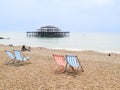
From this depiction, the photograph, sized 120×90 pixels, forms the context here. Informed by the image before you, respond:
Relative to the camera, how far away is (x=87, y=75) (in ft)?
25.5

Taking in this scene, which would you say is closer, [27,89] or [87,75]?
[27,89]

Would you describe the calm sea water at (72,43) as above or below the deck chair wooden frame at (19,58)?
below

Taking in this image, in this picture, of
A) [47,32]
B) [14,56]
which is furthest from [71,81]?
[47,32]

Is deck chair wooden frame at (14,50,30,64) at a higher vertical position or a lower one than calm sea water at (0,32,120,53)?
higher

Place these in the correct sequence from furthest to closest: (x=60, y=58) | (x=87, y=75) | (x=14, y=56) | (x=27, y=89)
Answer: (x=14, y=56)
(x=60, y=58)
(x=87, y=75)
(x=27, y=89)

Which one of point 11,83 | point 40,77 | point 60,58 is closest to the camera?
point 11,83

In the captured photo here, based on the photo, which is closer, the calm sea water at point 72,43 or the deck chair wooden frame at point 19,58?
the deck chair wooden frame at point 19,58

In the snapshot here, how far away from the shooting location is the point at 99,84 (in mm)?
6453

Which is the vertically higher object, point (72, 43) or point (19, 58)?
point (19, 58)

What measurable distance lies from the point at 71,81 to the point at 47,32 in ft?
207

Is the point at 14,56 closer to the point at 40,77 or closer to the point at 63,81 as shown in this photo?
Answer: the point at 40,77

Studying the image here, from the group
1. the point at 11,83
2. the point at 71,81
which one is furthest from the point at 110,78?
the point at 11,83

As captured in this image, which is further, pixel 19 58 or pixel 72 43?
pixel 72 43

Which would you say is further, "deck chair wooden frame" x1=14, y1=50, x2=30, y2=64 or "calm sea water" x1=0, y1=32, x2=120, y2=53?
"calm sea water" x1=0, y1=32, x2=120, y2=53
